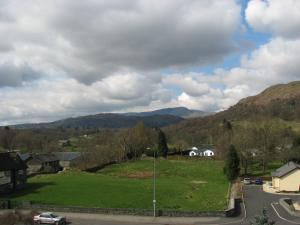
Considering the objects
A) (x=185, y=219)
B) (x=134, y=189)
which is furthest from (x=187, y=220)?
(x=134, y=189)

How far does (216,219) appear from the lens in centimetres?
5078

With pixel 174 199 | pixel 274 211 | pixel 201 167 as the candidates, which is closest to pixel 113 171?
pixel 201 167

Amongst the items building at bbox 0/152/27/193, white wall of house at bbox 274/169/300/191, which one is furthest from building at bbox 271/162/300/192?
building at bbox 0/152/27/193

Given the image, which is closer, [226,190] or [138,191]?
[138,191]

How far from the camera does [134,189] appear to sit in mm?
70812

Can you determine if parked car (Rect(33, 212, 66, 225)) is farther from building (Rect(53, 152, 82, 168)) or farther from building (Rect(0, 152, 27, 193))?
building (Rect(53, 152, 82, 168))

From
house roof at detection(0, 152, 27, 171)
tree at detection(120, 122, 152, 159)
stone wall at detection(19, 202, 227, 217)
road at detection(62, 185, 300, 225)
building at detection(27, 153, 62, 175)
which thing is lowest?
road at detection(62, 185, 300, 225)

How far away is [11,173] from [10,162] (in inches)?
84.6

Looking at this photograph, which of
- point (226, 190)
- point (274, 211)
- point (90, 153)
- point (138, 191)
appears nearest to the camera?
point (274, 211)

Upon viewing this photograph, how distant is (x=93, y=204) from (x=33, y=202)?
7.69 m

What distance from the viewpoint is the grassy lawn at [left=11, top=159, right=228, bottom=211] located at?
59.1 meters

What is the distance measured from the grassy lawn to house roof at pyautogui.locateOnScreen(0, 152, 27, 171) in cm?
389

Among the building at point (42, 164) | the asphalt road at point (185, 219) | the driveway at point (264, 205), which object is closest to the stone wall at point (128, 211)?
the asphalt road at point (185, 219)

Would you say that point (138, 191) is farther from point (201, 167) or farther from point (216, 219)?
point (201, 167)
